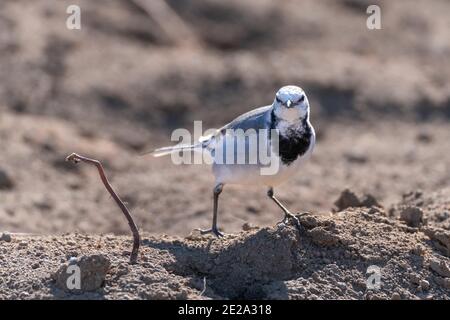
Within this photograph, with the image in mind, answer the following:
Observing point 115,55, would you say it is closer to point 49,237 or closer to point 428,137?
point 428,137

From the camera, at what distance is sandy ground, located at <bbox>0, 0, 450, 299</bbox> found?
7.01 metres

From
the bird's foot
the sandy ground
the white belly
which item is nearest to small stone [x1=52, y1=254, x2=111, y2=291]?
the sandy ground

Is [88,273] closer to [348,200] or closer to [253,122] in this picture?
[253,122]

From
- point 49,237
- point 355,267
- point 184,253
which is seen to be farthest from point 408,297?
point 49,237

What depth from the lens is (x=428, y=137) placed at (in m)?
13.3

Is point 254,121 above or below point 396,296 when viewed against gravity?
above

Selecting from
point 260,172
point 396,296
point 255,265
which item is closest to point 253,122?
point 260,172

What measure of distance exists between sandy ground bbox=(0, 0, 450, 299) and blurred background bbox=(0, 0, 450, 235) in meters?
0.03

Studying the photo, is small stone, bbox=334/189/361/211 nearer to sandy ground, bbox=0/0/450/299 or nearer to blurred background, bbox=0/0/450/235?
sandy ground, bbox=0/0/450/299

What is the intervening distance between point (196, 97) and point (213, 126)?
746 mm

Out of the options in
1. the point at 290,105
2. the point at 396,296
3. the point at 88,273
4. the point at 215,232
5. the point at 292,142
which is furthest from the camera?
the point at 215,232

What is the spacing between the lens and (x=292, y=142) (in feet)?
24.8

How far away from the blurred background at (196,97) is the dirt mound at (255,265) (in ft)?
7.39

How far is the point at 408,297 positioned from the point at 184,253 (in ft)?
5.35
